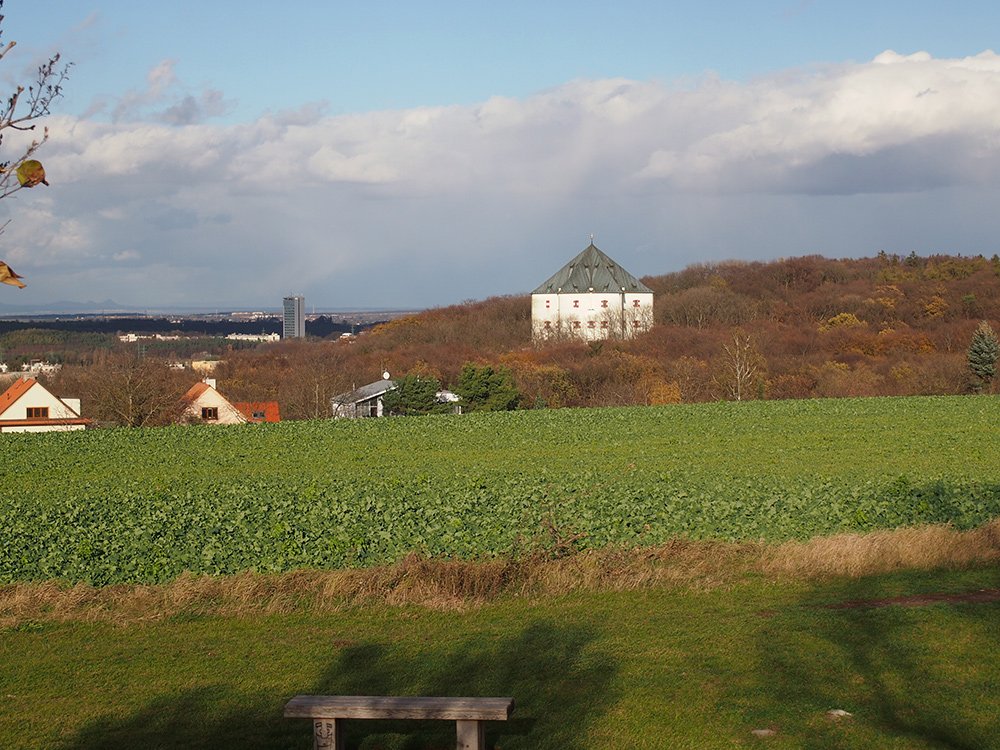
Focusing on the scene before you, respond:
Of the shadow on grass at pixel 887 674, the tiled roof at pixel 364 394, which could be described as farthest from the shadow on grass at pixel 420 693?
the tiled roof at pixel 364 394

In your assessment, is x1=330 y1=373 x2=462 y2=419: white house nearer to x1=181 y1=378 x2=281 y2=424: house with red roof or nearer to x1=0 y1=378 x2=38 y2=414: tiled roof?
x1=181 y1=378 x2=281 y2=424: house with red roof

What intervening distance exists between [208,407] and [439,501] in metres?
43.4

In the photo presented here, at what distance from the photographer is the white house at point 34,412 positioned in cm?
5631

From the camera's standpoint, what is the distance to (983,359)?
202 feet

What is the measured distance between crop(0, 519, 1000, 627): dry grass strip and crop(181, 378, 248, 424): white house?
4450 centimetres

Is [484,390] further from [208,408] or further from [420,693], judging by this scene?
[420,693]

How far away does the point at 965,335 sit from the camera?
3391 inches

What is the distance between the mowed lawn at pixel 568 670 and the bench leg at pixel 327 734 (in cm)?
97

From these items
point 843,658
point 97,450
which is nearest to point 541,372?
point 97,450

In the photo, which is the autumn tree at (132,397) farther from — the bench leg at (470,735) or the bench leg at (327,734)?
the bench leg at (470,735)

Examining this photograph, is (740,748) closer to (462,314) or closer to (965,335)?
(965,335)

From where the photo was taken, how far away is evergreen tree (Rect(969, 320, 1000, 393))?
6125cm

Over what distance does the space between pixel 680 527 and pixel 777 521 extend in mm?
1485

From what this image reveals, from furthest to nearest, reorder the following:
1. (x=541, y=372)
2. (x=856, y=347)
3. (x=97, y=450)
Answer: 1. (x=856, y=347)
2. (x=541, y=372)
3. (x=97, y=450)
